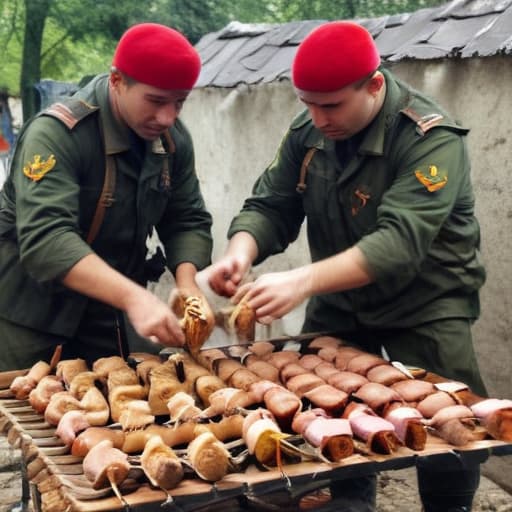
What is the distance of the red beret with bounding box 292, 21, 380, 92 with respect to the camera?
10.4 feet

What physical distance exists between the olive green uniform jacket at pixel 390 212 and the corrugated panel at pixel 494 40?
1.18m

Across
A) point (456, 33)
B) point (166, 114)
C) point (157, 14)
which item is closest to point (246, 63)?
point (456, 33)

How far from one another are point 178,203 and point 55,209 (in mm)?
895

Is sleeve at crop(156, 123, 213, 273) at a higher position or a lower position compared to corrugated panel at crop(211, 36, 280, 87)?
lower

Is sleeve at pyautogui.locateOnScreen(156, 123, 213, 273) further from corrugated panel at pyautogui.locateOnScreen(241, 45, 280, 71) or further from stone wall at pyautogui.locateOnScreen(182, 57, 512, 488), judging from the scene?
corrugated panel at pyautogui.locateOnScreen(241, 45, 280, 71)

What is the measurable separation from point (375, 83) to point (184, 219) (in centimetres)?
118

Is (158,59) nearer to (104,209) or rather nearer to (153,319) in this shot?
(104,209)

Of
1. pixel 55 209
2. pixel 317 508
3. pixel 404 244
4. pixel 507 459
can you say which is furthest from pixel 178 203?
pixel 507 459

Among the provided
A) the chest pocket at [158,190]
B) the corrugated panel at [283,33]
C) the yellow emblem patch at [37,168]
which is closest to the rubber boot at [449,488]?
the chest pocket at [158,190]

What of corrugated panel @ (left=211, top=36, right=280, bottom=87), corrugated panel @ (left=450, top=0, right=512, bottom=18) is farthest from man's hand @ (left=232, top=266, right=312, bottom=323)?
corrugated panel @ (left=211, top=36, right=280, bottom=87)

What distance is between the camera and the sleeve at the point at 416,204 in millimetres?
3090

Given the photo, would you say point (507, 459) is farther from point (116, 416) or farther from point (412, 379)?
point (116, 416)

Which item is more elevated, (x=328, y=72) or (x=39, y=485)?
(x=328, y=72)

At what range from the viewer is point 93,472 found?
7.60 feet
